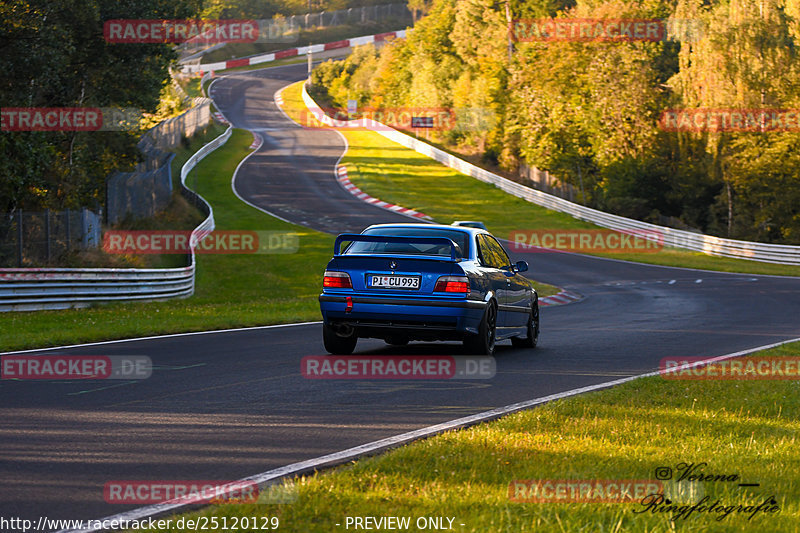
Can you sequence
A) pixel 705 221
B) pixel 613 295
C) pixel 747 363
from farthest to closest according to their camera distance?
pixel 705 221, pixel 613 295, pixel 747 363

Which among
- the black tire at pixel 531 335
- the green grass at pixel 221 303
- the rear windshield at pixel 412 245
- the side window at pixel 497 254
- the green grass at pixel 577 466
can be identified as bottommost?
the green grass at pixel 221 303

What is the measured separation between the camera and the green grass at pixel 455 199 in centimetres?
4052

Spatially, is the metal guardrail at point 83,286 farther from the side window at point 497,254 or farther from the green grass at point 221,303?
the side window at point 497,254

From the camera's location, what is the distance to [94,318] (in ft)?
57.7

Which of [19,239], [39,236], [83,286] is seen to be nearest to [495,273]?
[83,286]

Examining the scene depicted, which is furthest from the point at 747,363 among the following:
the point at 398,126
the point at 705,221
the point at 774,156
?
the point at 398,126

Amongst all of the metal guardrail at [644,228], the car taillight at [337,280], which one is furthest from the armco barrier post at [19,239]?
the metal guardrail at [644,228]

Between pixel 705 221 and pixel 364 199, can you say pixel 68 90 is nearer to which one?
pixel 364 199

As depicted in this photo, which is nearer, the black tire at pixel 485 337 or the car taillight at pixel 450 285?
the car taillight at pixel 450 285

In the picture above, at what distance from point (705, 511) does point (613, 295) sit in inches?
869

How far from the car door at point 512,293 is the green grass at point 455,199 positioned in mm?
25240

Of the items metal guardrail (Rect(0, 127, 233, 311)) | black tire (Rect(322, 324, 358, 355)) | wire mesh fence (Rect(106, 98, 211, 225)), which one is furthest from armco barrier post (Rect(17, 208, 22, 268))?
black tire (Rect(322, 324, 358, 355))

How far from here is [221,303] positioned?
80.8ft

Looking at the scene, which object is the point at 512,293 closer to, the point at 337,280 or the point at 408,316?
the point at 408,316
